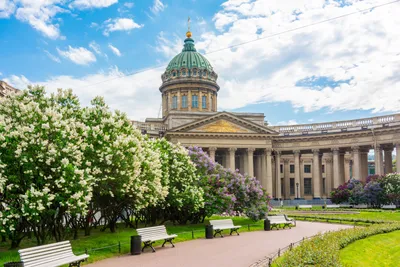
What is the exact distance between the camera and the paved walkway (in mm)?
15203

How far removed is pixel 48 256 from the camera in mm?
13133

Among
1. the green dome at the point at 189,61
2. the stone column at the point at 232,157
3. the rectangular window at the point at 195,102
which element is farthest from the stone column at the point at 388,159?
the green dome at the point at 189,61

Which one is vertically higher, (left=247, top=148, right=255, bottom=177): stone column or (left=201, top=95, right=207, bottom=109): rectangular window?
(left=201, top=95, right=207, bottom=109): rectangular window

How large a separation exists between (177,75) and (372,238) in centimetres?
5942

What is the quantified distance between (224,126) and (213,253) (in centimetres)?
4421

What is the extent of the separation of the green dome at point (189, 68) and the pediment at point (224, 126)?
18.2 m

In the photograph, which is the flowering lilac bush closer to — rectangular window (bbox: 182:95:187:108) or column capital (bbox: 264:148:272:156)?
column capital (bbox: 264:148:272:156)

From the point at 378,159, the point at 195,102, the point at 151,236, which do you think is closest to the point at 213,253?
the point at 151,236

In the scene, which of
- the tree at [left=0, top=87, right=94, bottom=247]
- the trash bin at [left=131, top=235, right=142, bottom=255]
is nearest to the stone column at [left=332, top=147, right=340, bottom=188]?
the trash bin at [left=131, top=235, right=142, bottom=255]

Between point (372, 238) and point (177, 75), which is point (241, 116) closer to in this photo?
point (177, 75)

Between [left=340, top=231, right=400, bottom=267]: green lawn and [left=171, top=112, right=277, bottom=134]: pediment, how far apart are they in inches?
1516

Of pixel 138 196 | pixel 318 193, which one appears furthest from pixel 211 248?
pixel 318 193

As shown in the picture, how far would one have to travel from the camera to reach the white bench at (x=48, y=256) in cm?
1209

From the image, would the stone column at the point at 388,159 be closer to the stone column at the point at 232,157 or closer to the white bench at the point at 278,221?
the stone column at the point at 232,157
